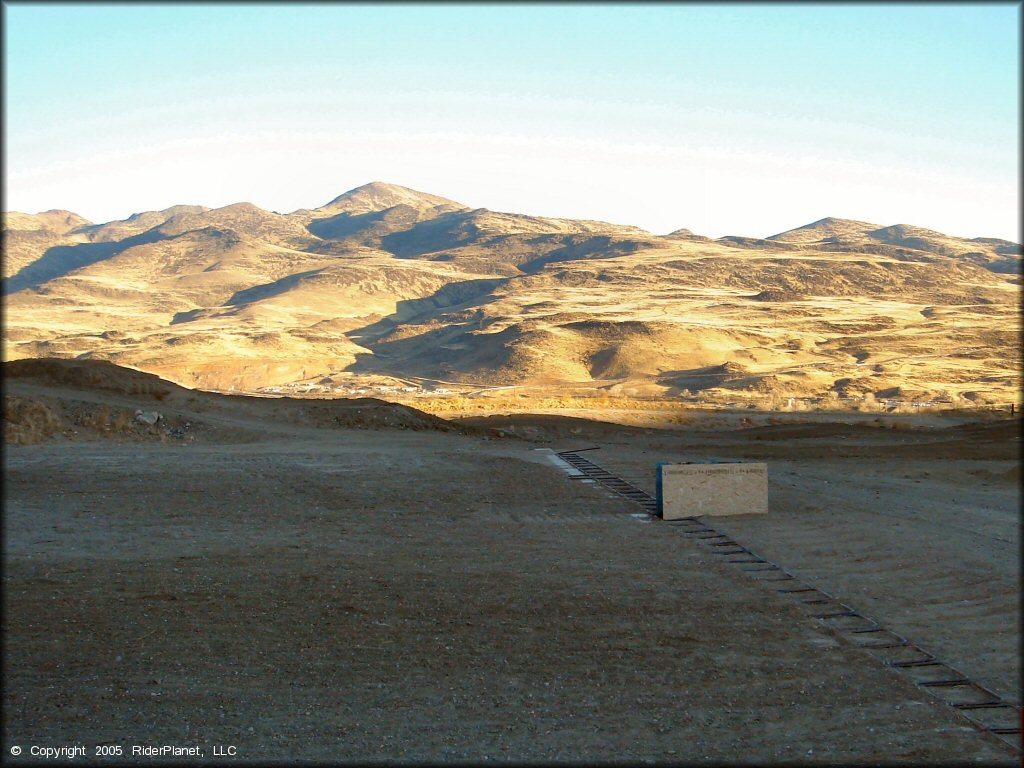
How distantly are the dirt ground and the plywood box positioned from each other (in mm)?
508

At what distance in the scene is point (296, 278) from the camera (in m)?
147

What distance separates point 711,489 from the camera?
744 inches

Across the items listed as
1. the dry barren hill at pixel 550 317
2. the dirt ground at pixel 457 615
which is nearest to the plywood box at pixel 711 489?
the dirt ground at pixel 457 615

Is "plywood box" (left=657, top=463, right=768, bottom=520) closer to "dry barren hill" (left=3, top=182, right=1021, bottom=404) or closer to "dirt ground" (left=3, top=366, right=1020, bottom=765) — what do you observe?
"dirt ground" (left=3, top=366, right=1020, bottom=765)

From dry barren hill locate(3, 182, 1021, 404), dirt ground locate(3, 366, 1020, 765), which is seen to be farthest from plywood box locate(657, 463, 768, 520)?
dry barren hill locate(3, 182, 1021, 404)

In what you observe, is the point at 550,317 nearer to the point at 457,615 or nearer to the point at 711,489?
the point at 711,489

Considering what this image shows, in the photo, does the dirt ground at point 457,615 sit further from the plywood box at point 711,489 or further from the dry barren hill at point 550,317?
the dry barren hill at point 550,317

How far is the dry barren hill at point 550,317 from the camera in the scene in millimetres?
73062

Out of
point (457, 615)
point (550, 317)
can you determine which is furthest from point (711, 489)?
point (550, 317)

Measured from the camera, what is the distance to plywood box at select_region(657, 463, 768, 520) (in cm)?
1856

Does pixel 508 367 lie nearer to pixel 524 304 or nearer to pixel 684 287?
pixel 524 304

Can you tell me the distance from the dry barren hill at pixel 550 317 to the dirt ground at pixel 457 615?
88.2 feet

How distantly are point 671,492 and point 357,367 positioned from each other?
7156cm

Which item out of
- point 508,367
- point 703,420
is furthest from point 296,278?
point 703,420
